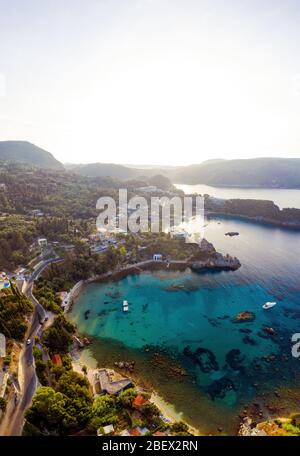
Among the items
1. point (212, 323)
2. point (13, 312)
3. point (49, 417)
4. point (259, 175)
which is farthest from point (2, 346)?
point (259, 175)

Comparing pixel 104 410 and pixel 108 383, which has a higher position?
pixel 104 410

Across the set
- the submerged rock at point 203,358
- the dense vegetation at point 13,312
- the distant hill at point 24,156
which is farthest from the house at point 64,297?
the distant hill at point 24,156

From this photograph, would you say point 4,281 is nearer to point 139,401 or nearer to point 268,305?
point 139,401

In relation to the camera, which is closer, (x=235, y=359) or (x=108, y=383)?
(x=108, y=383)

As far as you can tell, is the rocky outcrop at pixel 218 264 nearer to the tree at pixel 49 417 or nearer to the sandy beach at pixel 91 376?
the sandy beach at pixel 91 376

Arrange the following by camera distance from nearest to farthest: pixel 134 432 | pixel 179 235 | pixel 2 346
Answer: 1. pixel 134 432
2. pixel 2 346
3. pixel 179 235

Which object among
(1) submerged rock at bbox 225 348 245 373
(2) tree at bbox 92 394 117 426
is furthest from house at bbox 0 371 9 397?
(1) submerged rock at bbox 225 348 245 373

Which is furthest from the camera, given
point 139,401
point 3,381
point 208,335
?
point 208,335

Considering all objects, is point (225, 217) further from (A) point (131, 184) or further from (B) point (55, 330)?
(B) point (55, 330)
